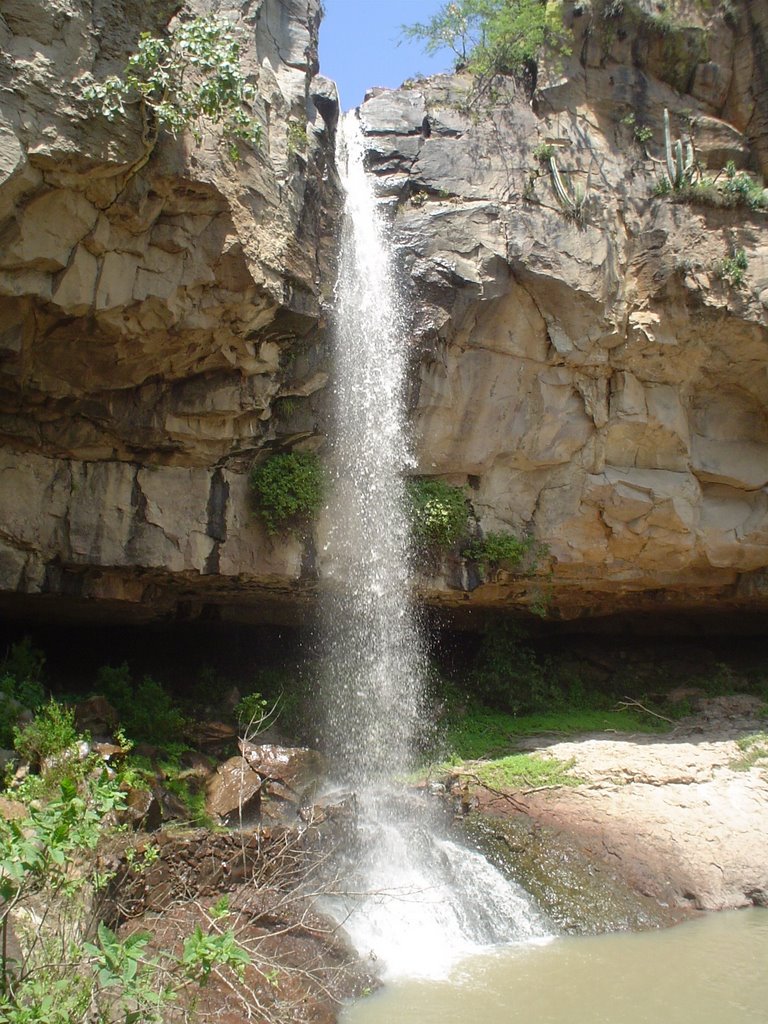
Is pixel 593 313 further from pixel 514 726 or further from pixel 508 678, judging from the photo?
pixel 514 726

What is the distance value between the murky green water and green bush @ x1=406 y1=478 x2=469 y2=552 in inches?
222

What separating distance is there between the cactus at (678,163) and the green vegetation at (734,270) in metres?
1.46

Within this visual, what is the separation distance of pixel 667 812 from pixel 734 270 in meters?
7.51

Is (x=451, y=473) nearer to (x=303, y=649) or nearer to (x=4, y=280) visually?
(x=303, y=649)

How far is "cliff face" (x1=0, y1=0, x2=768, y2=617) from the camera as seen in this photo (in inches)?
324

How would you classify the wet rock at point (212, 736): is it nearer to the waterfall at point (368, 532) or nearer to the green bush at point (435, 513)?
the waterfall at point (368, 532)

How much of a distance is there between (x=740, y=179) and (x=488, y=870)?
1037cm

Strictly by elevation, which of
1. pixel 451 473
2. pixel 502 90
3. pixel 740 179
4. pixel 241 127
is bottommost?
pixel 451 473

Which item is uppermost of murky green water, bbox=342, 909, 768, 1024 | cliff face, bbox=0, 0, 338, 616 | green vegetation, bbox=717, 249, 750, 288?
green vegetation, bbox=717, 249, 750, 288

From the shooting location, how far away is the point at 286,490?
10.6m

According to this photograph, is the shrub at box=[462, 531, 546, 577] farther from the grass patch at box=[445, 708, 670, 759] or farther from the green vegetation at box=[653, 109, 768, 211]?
the green vegetation at box=[653, 109, 768, 211]

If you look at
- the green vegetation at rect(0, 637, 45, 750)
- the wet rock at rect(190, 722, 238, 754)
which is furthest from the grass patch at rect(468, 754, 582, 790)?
the green vegetation at rect(0, 637, 45, 750)

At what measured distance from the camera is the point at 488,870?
8.13 m

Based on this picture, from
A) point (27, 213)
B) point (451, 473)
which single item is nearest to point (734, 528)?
point (451, 473)
